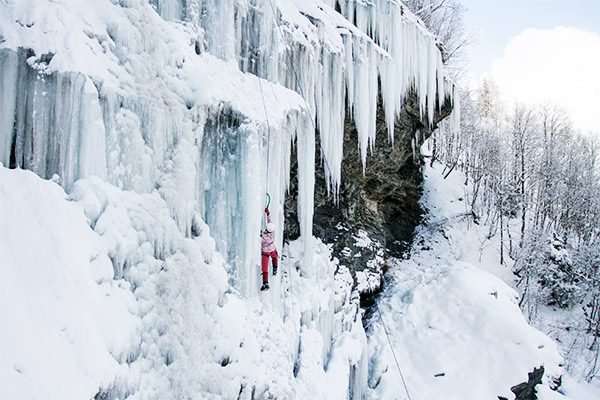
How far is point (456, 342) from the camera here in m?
6.88

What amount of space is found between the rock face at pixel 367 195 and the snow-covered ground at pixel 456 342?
3.72ft

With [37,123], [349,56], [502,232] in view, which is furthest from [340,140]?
[502,232]

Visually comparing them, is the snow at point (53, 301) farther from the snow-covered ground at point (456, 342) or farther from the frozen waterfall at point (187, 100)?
the snow-covered ground at point (456, 342)

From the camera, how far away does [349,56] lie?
596 cm

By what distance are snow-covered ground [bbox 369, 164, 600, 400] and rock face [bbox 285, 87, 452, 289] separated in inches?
44.6

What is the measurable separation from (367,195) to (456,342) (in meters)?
4.31

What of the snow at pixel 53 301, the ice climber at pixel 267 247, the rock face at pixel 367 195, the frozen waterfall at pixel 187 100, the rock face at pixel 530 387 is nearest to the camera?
the snow at pixel 53 301

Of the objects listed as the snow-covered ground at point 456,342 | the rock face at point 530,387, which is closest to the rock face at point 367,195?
the snow-covered ground at point 456,342

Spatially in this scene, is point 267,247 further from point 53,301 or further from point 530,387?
point 530,387

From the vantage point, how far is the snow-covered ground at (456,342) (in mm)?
6246

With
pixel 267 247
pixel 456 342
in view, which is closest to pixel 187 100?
pixel 267 247

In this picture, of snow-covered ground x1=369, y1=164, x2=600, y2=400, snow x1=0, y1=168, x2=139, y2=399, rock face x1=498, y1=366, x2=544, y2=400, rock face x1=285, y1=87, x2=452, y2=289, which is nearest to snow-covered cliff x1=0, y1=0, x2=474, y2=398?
snow x1=0, y1=168, x2=139, y2=399

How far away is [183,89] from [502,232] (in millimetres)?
14071

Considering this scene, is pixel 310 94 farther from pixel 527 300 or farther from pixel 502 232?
pixel 502 232
